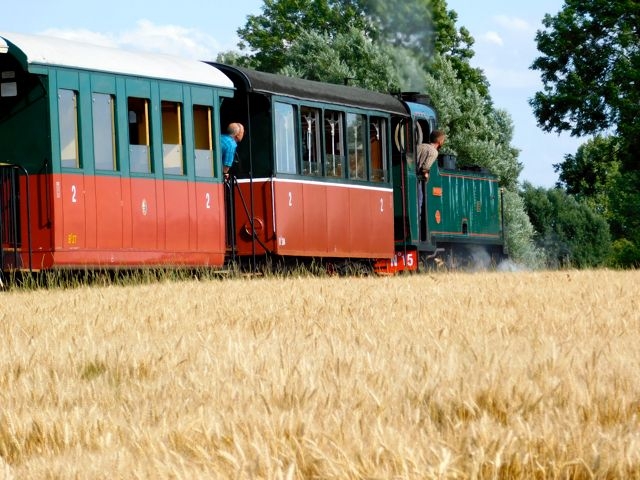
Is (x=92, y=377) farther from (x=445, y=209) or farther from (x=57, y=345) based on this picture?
(x=445, y=209)

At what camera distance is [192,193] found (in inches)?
687

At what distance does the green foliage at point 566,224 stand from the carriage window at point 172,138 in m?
63.0

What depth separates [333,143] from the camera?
790 inches

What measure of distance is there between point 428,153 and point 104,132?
7.82 meters

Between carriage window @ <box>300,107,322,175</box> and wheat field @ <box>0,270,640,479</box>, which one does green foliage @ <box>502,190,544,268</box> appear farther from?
wheat field @ <box>0,270,640,479</box>

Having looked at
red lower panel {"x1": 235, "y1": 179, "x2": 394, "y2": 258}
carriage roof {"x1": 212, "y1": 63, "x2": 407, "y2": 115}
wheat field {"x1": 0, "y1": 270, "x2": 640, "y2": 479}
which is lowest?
wheat field {"x1": 0, "y1": 270, "x2": 640, "y2": 479}

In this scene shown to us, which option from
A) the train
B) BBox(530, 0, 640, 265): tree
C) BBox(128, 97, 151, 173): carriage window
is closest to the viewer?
the train

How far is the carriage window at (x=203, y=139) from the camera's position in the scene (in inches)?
699

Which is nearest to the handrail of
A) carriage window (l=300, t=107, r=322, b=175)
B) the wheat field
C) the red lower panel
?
the red lower panel

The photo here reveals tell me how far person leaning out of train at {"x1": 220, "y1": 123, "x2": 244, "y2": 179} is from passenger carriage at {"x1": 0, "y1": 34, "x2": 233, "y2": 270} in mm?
917

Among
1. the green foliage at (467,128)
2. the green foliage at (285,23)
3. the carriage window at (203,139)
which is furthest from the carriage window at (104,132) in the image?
the green foliage at (285,23)

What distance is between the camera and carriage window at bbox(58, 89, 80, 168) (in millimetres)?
15617

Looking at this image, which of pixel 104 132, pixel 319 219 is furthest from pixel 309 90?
pixel 104 132

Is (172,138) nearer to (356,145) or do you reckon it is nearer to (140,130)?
(140,130)
